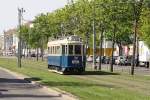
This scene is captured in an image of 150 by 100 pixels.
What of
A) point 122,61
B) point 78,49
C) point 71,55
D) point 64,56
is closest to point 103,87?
point 71,55

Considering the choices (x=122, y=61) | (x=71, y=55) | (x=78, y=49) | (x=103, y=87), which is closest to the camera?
(x=103, y=87)

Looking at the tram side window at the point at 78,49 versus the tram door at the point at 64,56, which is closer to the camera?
the tram side window at the point at 78,49

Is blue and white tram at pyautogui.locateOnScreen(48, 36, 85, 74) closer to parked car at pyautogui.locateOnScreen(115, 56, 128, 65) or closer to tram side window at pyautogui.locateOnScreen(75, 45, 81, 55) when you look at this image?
tram side window at pyautogui.locateOnScreen(75, 45, 81, 55)

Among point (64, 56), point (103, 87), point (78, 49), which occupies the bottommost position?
point (103, 87)

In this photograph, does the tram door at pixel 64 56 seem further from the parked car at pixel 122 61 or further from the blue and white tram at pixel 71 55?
the parked car at pixel 122 61

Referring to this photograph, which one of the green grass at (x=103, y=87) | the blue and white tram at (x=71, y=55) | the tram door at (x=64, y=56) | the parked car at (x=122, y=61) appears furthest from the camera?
the parked car at (x=122, y=61)

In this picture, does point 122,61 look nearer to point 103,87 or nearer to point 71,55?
point 71,55

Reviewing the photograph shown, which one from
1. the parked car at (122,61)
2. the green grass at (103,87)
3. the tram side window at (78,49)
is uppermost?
the tram side window at (78,49)

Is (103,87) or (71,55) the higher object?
(71,55)

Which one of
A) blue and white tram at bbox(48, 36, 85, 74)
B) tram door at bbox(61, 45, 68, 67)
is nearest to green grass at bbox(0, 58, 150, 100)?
blue and white tram at bbox(48, 36, 85, 74)

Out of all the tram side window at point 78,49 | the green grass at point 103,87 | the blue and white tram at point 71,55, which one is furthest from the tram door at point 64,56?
the green grass at point 103,87

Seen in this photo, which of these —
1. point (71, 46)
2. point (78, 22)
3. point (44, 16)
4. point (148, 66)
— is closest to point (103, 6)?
point (71, 46)

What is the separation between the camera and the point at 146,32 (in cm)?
6831

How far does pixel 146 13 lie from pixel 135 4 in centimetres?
562
